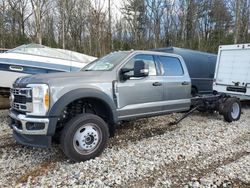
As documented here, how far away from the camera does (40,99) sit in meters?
4.53

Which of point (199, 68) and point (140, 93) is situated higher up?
point (199, 68)

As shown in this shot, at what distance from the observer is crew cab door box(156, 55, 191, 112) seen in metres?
6.51

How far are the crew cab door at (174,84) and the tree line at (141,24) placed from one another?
2026cm

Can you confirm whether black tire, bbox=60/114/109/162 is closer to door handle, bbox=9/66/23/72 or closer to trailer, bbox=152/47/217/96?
door handle, bbox=9/66/23/72

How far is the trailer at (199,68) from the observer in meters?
11.2

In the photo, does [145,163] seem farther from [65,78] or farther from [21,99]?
[21,99]

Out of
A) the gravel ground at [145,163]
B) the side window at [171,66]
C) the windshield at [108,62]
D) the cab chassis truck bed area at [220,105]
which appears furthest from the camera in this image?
the cab chassis truck bed area at [220,105]

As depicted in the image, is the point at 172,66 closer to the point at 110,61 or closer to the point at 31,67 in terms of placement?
the point at 110,61

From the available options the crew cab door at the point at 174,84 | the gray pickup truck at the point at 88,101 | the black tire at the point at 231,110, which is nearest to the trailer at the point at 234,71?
the black tire at the point at 231,110

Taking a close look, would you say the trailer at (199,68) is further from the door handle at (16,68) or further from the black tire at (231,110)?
the door handle at (16,68)

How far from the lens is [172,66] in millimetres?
6863

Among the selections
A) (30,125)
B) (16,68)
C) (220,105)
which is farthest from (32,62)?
(220,105)

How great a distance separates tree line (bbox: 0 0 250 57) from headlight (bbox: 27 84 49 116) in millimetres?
22324

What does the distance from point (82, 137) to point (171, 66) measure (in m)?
3.08
